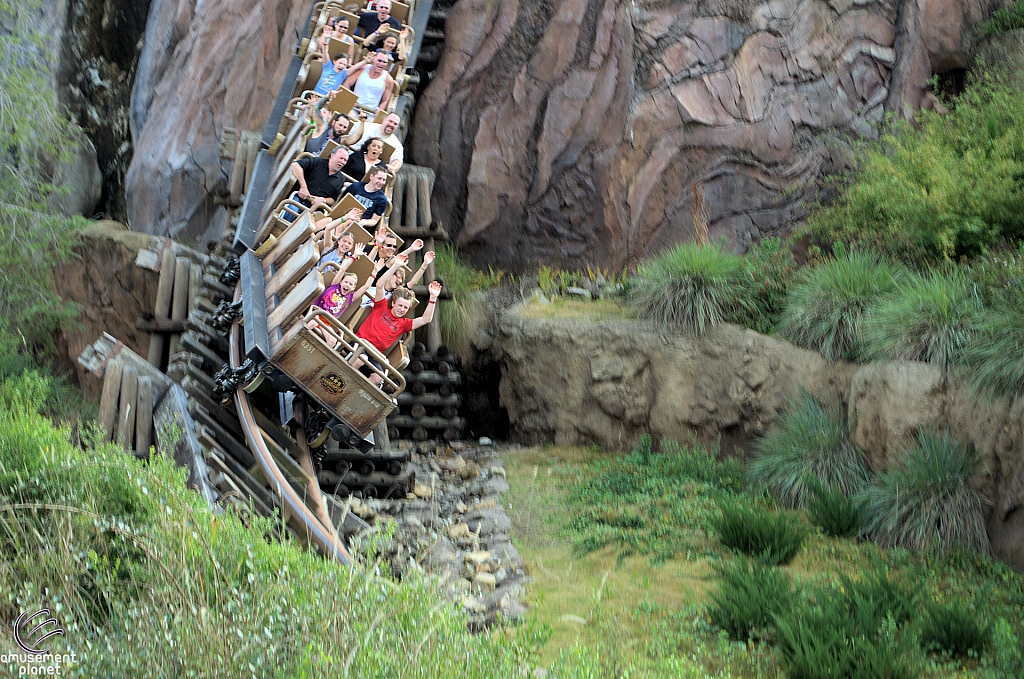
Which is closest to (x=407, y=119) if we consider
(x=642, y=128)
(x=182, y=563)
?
(x=642, y=128)

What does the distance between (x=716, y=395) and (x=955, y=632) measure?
467 cm

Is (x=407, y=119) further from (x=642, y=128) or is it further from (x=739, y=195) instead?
(x=739, y=195)

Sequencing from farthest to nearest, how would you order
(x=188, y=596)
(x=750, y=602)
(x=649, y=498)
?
(x=649, y=498) → (x=750, y=602) → (x=188, y=596)

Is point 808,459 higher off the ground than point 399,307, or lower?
lower

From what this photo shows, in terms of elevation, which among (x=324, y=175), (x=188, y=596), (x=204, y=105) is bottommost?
(x=188, y=596)

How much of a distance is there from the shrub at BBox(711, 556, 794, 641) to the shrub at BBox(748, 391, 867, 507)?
6.36 feet

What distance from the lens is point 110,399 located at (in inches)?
319

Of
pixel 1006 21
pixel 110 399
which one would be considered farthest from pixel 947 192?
pixel 110 399

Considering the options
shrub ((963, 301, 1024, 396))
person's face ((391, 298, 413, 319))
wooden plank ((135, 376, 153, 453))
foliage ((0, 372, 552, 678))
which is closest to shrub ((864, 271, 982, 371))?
shrub ((963, 301, 1024, 396))

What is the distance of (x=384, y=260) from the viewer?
878 centimetres

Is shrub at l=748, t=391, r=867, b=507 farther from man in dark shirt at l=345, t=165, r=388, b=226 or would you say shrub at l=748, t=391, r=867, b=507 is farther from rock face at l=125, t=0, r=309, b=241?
rock face at l=125, t=0, r=309, b=241

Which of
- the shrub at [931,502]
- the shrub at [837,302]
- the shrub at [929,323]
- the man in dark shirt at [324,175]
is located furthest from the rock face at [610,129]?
the shrub at [931,502]

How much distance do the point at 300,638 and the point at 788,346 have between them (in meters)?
6.61

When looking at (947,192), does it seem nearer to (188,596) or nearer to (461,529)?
(461,529)
